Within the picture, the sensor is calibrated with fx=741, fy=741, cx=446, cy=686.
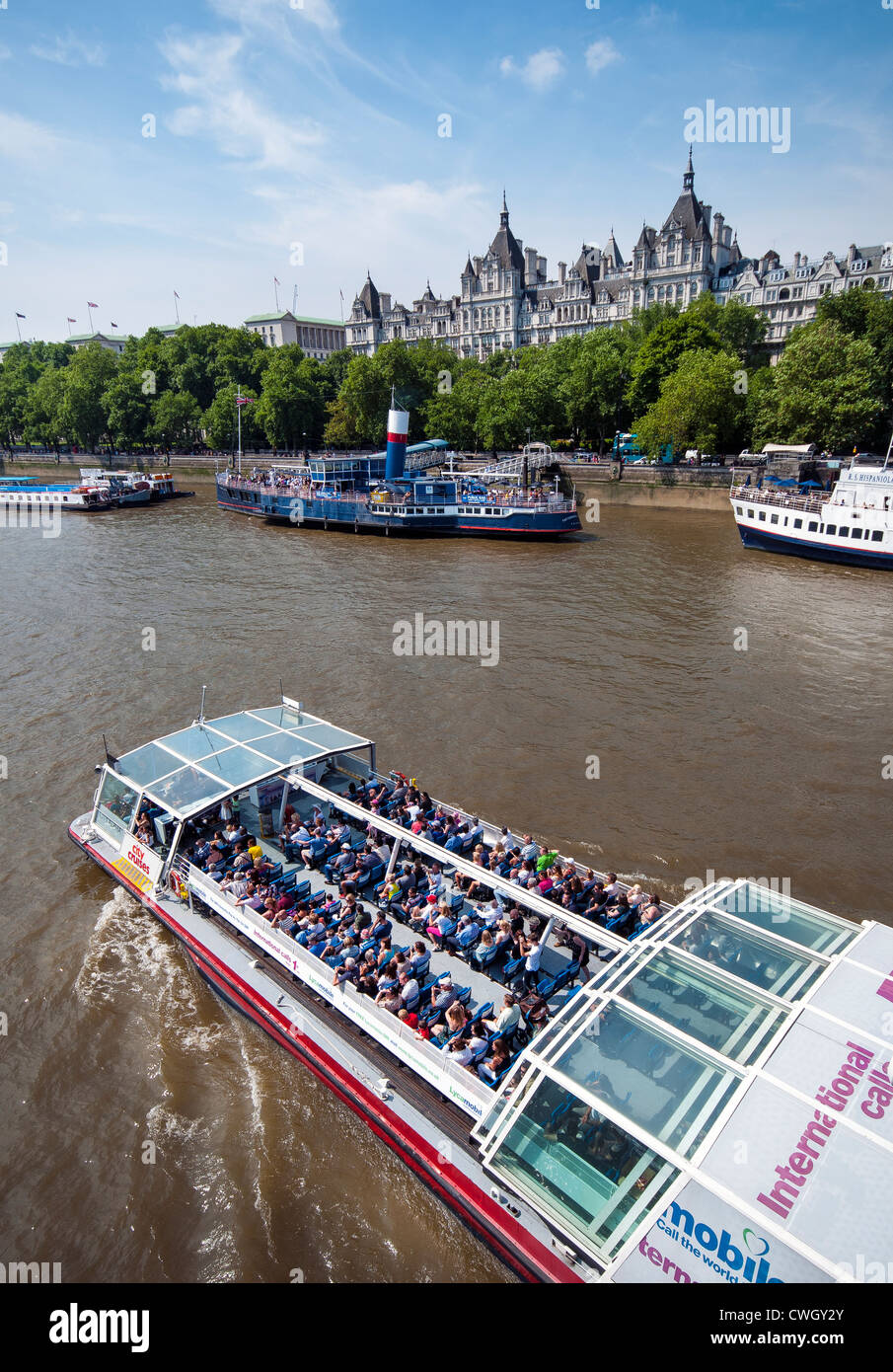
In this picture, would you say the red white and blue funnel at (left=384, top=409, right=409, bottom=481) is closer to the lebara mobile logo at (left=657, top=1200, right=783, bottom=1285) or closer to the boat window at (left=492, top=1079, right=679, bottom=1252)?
the boat window at (left=492, top=1079, right=679, bottom=1252)

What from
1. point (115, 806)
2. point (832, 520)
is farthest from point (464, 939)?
point (832, 520)

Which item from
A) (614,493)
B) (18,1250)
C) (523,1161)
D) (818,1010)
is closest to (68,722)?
(18,1250)

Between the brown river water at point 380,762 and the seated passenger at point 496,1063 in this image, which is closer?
the seated passenger at point 496,1063

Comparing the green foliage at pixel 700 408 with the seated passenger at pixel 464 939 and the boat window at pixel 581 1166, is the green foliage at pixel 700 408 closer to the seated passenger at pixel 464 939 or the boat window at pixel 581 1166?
the seated passenger at pixel 464 939

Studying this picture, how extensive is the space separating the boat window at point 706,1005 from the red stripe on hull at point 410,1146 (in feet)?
8.25

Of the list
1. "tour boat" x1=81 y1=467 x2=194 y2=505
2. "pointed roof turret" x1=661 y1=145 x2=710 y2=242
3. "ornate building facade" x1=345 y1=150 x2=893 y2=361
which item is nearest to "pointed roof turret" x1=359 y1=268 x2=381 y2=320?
"ornate building facade" x1=345 y1=150 x2=893 y2=361

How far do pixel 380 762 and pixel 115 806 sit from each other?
21.3 feet

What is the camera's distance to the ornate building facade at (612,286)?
107 m

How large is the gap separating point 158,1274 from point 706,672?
72.0 feet

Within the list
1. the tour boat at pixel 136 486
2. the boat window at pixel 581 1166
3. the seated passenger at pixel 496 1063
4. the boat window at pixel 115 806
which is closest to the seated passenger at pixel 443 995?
the seated passenger at pixel 496 1063

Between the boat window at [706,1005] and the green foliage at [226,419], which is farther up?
the green foliage at [226,419]

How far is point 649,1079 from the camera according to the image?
22.6 ft

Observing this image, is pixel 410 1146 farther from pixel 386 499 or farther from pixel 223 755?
pixel 386 499
